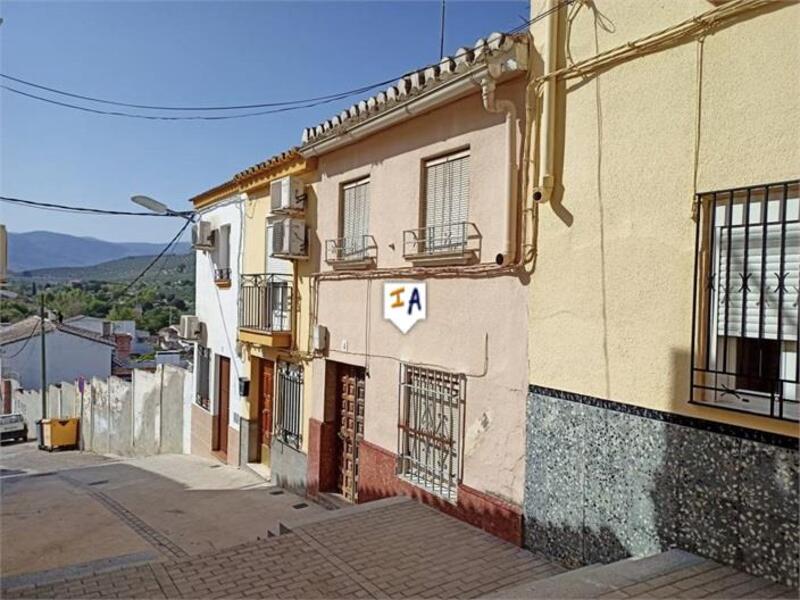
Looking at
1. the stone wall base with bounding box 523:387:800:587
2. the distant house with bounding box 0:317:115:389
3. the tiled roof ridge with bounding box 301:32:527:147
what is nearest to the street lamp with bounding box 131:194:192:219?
the tiled roof ridge with bounding box 301:32:527:147

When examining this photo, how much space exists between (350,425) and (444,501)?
3.23 m

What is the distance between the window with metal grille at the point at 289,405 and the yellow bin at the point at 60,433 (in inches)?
776

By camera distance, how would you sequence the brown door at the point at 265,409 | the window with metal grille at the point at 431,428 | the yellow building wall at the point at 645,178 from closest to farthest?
the yellow building wall at the point at 645,178
the window with metal grille at the point at 431,428
the brown door at the point at 265,409

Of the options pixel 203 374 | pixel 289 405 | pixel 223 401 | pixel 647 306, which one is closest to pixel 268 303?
pixel 289 405

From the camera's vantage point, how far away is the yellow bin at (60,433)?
2709 centimetres

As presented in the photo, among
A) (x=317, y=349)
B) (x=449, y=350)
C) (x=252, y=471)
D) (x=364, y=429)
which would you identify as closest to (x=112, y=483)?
(x=252, y=471)

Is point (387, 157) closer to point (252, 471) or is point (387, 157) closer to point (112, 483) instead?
point (252, 471)

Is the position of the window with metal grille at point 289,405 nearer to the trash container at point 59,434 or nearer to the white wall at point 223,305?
the white wall at point 223,305

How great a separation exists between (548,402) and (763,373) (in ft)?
6.90

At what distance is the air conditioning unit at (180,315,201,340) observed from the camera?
17047 mm

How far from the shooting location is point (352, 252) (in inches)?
400

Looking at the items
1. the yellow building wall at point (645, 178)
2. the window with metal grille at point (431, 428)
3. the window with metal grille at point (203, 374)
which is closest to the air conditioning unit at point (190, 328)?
the window with metal grille at point (203, 374)

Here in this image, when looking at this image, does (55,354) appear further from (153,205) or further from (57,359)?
(153,205)

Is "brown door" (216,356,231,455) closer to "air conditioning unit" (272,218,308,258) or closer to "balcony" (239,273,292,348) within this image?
"balcony" (239,273,292,348)
